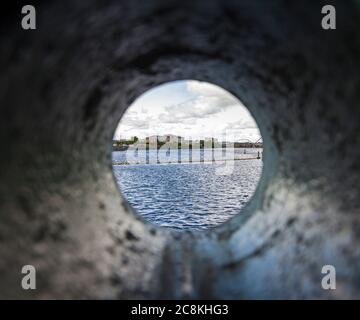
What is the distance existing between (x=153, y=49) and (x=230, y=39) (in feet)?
2.89

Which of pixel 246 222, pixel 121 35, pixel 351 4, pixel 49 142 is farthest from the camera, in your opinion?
pixel 246 222

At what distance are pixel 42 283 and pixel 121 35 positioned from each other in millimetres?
2254

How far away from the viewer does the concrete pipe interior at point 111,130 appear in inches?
93.7

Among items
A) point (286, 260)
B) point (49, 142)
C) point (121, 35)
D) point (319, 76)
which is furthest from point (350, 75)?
point (49, 142)

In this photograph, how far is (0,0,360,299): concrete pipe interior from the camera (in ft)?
7.80

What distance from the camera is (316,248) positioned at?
301 centimetres

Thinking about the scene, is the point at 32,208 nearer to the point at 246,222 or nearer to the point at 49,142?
the point at 49,142

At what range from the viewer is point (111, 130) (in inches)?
182

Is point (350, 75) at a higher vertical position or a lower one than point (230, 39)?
lower

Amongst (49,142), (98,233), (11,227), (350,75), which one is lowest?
(98,233)

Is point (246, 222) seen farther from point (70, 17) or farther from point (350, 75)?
point (70, 17)

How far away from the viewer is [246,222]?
458 centimetres

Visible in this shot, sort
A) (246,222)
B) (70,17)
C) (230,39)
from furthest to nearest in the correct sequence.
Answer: (246,222), (230,39), (70,17)

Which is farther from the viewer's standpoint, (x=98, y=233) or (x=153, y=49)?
(x=153, y=49)
